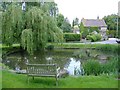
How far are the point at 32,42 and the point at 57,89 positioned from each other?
273 inches

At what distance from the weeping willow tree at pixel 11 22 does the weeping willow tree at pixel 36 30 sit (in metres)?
0.40

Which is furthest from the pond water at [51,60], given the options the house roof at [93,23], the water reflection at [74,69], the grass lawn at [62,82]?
the house roof at [93,23]

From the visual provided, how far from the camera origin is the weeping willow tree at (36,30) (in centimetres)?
1018

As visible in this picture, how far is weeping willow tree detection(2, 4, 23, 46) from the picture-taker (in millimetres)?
10625

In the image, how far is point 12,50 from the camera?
1253 centimetres

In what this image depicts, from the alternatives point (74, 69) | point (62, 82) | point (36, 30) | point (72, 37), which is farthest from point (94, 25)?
point (62, 82)

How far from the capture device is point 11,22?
1073 cm

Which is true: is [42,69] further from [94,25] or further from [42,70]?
[94,25]

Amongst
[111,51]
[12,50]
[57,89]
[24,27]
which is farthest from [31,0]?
[57,89]

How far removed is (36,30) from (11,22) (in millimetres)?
1188

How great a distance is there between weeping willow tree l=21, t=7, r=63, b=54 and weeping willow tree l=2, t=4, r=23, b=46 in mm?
400

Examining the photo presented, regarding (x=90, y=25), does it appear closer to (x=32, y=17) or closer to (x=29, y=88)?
(x=32, y=17)

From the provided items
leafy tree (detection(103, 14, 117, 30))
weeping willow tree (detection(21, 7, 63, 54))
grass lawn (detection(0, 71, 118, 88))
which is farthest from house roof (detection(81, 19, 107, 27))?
grass lawn (detection(0, 71, 118, 88))

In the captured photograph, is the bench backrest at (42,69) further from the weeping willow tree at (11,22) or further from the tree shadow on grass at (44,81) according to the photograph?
the weeping willow tree at (11,22)
